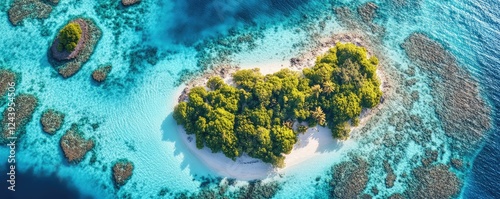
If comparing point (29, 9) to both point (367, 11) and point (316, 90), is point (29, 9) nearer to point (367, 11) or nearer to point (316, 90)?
point (316, 90)

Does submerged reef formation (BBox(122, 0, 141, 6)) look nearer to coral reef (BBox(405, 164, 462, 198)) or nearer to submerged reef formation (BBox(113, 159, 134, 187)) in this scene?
submerged reef formation (BBox(113, 159, 134, 187))

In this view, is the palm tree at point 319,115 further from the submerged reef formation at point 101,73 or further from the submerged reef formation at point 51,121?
the submerged reef formation at point 51,121

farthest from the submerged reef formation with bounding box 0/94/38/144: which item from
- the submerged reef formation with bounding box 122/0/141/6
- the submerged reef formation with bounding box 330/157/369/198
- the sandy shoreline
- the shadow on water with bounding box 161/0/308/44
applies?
the submerged reef formation with bounding box 330/157/369/198

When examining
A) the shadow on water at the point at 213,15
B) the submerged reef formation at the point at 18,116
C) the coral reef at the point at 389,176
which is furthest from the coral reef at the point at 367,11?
the submerged reef formation at the point at 18,116

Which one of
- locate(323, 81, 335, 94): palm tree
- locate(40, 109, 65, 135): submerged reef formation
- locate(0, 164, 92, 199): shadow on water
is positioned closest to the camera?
locate(0, 164, 92, 199): shadow on water

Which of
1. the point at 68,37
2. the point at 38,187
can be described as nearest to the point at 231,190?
the point at 38,187

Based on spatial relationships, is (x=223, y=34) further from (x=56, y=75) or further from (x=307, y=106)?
(x=56, y=75)

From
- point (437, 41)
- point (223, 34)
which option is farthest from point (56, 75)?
point (437, 41)
